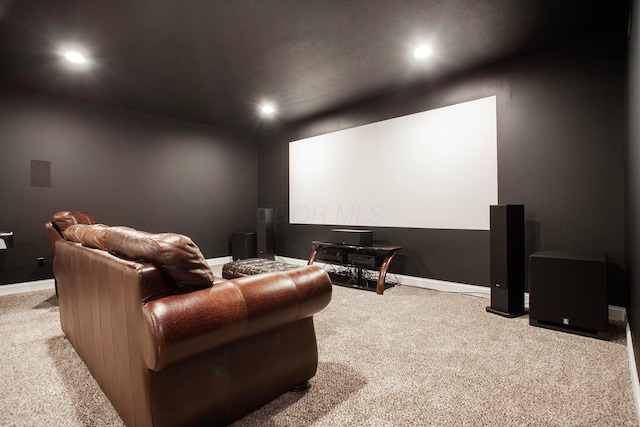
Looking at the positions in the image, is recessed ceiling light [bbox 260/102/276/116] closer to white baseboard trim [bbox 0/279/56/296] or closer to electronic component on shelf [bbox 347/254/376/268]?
electronic component on shelf [bbox 347/254/376/268]

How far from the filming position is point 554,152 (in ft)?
10.5

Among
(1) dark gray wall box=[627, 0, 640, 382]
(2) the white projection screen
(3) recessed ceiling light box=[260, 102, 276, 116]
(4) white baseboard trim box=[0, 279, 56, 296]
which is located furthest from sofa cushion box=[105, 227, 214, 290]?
(4) white baseboard trim box=[0, 279, 56, 296]

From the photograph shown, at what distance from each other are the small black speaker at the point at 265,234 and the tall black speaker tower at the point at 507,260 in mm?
3813

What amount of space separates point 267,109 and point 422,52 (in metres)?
2.67

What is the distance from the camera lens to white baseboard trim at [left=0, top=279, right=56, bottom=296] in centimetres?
400

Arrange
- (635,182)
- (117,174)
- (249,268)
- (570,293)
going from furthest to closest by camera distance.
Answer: (117,174), (249,268), (570,293), (635,182)

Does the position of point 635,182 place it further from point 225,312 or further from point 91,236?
point 91,236

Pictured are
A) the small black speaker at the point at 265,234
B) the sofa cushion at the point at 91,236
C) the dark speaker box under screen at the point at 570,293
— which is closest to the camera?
the sofa cushion at the point at 91,236

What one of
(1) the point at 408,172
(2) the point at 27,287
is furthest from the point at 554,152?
(2) the point at 27,287

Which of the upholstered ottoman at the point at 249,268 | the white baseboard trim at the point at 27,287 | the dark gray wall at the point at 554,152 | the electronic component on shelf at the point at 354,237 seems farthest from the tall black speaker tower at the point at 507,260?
the white baseboard trim at the point at 27,287

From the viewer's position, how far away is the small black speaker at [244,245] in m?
5.86

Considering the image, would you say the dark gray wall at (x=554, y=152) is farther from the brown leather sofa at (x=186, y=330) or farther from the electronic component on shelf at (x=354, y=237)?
the brown leather sofa at (x=186, y=330)

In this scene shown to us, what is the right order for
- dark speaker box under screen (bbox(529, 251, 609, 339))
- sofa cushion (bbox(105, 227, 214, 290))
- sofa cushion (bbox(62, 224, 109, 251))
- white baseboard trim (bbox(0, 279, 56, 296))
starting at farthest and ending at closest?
white baseboard trim (bbox(0, 279, 56, 296)) < dark speaker box under screen (bbox(529, 251, 609, 339)) < sofa cushion (bbox(62, 224, 109, 251)) < sofa cushion (bbox(105, 227, 214, 290))

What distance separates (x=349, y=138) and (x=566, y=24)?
2824 millimetres
